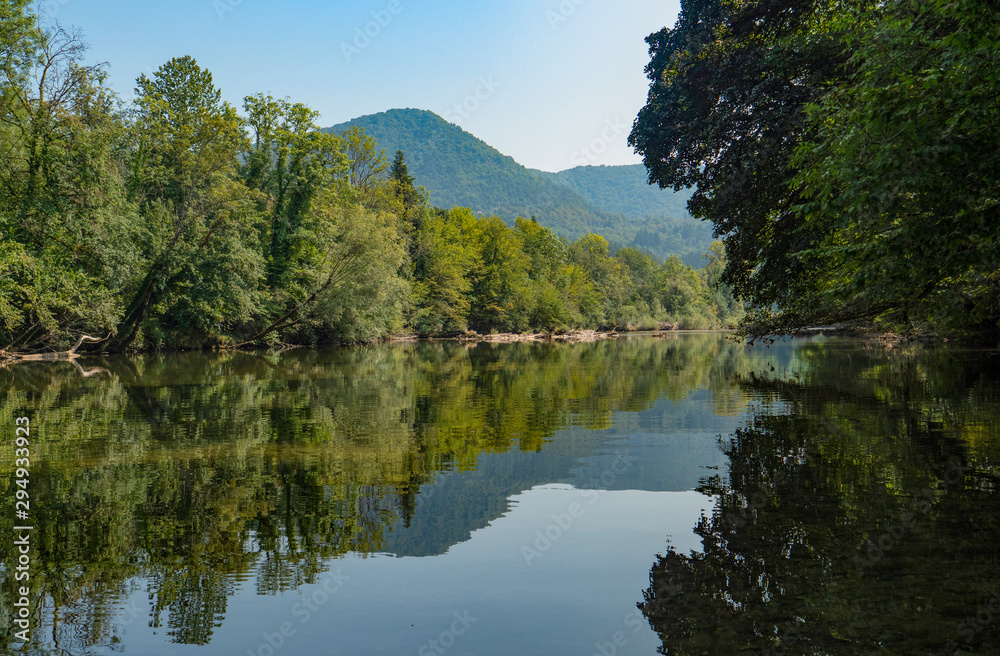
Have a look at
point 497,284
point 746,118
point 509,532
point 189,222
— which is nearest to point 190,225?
point 189,222

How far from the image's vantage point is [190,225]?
42.5 meters

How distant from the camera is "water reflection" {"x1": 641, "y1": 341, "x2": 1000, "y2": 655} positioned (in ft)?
16.3

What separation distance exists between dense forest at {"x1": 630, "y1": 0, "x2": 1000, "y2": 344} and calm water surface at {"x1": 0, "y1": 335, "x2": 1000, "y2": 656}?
3.27m

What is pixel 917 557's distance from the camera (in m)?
6.31

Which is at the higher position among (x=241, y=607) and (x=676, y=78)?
(x=676, y=78)

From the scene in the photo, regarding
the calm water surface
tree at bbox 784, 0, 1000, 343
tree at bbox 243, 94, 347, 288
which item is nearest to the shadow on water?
the calm water surface

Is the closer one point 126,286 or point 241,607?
point 241,607

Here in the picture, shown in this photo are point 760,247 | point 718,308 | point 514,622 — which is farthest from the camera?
point 718,308

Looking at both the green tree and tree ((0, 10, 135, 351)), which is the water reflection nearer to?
tree ((0, 10, 135, 351))

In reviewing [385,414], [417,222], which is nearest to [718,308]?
[417,222]

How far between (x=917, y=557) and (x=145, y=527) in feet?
26.3

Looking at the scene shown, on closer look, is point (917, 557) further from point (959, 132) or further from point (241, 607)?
point (241, 607)

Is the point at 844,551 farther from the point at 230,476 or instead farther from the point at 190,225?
the point at 190,225

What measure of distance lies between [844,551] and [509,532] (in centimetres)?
355
